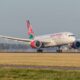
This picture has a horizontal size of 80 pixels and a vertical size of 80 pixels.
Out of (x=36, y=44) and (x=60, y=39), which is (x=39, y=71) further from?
(x=36, y=44)

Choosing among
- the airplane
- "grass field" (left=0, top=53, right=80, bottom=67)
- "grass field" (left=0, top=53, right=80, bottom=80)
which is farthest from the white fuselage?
"grass field" (left=0, top=53, right=80, bottom=80)

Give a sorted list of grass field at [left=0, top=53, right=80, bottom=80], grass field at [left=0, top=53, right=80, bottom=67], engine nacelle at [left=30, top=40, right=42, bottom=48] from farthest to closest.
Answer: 1. engine nacelle at [left=30, top=40, right=42, bottom=48]
2. grass field at [left=0, top=53, right=80, bottom=67]
3. grass field at [left=0, top=53, right=80, bottom=80]

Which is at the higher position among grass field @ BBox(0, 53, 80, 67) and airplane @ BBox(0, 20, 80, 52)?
airplane @ BBox(0, 20, 80, 52)

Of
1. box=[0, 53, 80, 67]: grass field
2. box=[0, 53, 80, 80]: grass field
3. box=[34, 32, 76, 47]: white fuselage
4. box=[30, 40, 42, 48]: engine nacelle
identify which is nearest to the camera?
box=[0, 53, 80, 80]: grass field

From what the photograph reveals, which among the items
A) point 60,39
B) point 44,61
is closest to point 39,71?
point 44,61

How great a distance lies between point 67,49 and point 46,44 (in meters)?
13.7

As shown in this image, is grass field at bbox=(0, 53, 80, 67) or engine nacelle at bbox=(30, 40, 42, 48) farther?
engine nacelle at bbox=(30, 40, 42, 48)

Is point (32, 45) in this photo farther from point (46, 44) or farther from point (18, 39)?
point (18, 39)

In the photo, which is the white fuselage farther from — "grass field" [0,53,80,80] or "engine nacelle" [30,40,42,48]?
"grass field" [0,53,80,80]

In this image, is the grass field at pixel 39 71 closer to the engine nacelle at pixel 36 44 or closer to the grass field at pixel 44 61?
the grass field at pixel 44 61

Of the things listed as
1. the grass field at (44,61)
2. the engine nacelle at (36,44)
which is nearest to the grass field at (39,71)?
the grass field at (44,61)

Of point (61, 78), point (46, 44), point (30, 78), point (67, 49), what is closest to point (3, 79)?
point (30, 78)

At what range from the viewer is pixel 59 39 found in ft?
366

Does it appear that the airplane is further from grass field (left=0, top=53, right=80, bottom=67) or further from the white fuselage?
grass field (left=0, top=53, right=80, bottom=67)
